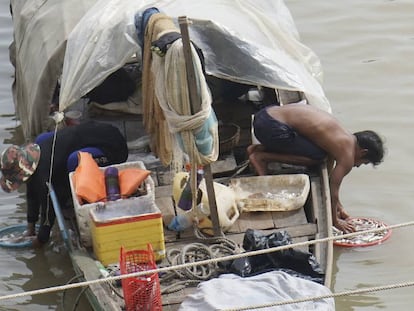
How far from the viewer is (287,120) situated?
8070 millimetres

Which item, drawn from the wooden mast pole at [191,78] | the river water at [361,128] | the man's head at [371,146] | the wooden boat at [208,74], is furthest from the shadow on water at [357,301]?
the wooden mast pole at [191,78]

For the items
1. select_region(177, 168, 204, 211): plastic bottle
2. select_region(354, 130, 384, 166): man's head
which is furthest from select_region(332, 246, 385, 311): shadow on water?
select_region(177, 168, 204, 211): plastic bottle

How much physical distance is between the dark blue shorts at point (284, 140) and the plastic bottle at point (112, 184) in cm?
153

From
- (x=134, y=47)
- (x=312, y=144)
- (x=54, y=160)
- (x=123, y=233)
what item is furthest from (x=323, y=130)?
(x=54, y=160)

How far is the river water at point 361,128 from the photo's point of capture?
311 inches

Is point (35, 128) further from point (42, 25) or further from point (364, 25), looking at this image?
point (364, 25)

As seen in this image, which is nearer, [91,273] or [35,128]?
[91,273]

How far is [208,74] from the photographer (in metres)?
8.40

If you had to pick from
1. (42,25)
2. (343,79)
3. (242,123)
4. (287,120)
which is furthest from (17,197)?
(343,79)

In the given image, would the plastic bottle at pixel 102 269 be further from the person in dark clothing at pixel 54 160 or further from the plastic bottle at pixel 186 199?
the person in dark clothing at pixel 54 160

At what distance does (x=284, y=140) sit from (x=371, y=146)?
748 millimetres

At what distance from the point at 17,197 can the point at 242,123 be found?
7.99ft

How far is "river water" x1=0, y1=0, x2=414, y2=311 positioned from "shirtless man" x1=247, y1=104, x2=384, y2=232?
0.55 meters

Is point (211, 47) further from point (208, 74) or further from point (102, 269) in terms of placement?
point (102, 269)
